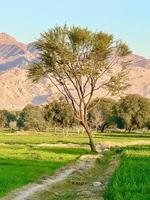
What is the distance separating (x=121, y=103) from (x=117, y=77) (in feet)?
365

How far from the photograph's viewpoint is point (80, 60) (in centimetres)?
6531

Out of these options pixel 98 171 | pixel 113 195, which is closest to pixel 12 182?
pixel 113 195

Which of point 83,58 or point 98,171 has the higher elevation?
→ point 83,58

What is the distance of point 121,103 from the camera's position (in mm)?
178500

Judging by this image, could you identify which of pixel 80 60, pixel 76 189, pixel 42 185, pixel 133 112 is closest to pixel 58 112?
pixel 133 112

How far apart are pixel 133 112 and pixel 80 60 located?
4268 inches

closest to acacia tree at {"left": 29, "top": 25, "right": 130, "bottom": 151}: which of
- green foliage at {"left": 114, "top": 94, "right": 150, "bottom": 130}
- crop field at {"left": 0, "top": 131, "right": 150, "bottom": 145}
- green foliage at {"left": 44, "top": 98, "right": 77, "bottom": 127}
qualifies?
crop field at {"left": 0, "top": 131, "right": 150, "bottom": 145}

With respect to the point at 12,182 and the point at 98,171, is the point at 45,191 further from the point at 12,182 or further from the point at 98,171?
the point at 98,171

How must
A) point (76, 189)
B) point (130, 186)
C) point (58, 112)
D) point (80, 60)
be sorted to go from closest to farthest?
point (130, 186)
point (76, 189)
point (80, 60)
point (58, 112)

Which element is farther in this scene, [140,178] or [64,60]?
[64,60]

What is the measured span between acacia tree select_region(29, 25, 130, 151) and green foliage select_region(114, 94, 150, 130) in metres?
104

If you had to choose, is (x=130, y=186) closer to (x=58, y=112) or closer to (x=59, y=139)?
(x=59, y=139)

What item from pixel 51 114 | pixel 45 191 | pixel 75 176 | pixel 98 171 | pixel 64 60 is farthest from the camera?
pixel 51 114

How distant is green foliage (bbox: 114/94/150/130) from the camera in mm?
170750
